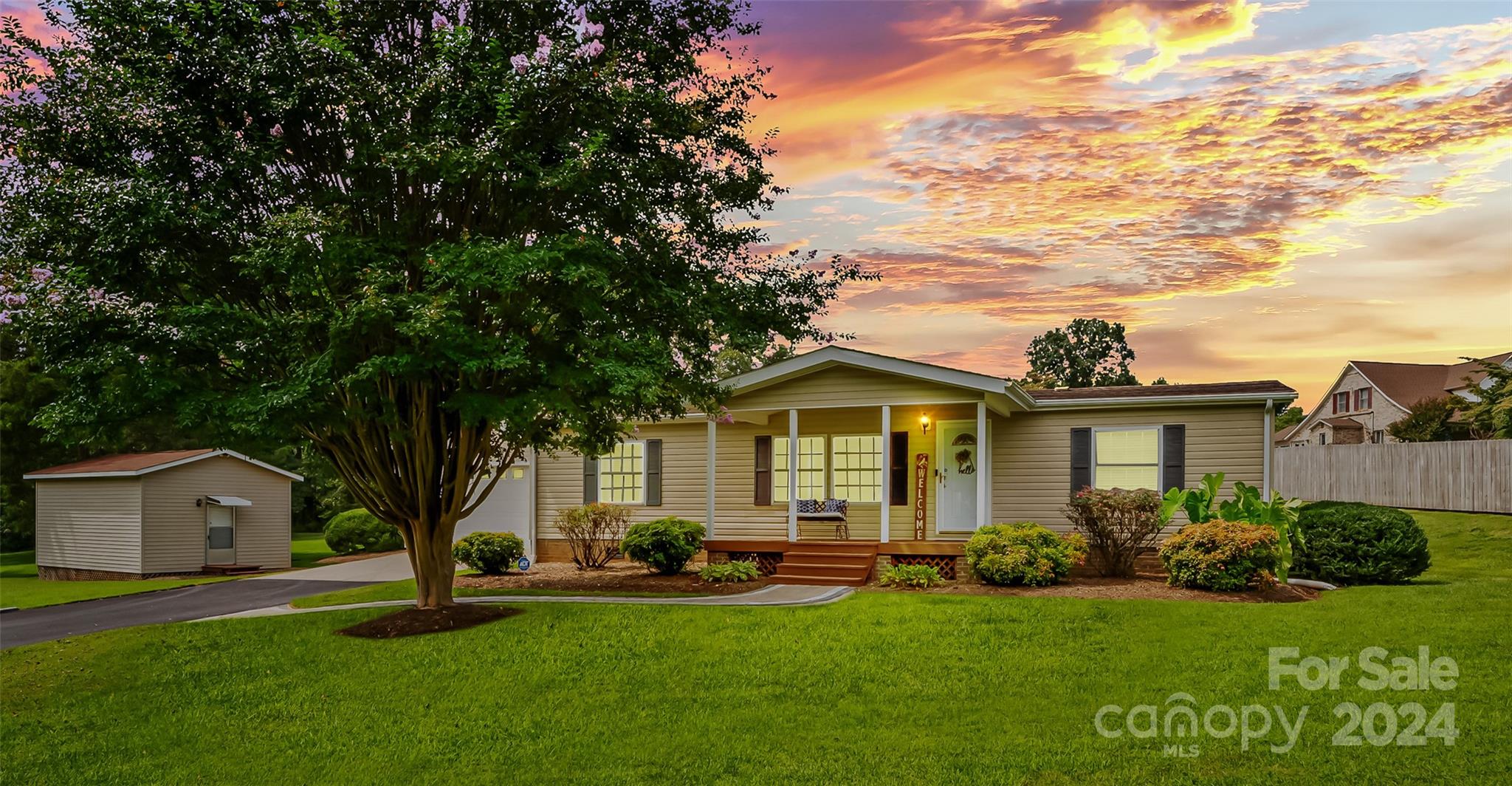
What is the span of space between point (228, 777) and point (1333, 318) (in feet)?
71.4

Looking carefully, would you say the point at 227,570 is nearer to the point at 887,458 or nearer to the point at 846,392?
the point at 846,392

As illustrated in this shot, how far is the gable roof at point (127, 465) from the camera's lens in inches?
941

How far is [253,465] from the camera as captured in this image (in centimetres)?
2666

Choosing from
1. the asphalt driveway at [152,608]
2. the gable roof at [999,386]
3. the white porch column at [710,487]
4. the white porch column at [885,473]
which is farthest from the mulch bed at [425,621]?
the white porch column at [885,473]

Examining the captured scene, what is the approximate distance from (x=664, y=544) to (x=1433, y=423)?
29.4m

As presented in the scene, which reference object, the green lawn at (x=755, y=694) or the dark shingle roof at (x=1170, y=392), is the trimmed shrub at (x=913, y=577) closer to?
the green lawn at (x=755, y=694)

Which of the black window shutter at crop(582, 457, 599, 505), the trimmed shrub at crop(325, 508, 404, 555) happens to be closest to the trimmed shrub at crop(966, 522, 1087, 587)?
the black window shutter at crop(582, 457, 599, 505)

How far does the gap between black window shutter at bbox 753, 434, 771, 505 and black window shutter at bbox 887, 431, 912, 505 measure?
7.77 ft

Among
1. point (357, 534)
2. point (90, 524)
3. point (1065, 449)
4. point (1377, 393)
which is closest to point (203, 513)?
point (90, 524)

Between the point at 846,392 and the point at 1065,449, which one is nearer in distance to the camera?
the point at 846,392

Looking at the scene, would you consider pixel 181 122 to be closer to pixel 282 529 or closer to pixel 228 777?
pixel 228 777

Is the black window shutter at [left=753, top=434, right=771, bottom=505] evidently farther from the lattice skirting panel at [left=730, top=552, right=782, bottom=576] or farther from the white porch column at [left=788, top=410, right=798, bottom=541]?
the lattice skirting panel at [left=730, top=552, right=782, bottom=576]

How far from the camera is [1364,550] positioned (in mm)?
13859

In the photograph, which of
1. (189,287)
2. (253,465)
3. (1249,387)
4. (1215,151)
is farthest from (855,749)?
(253,465)
